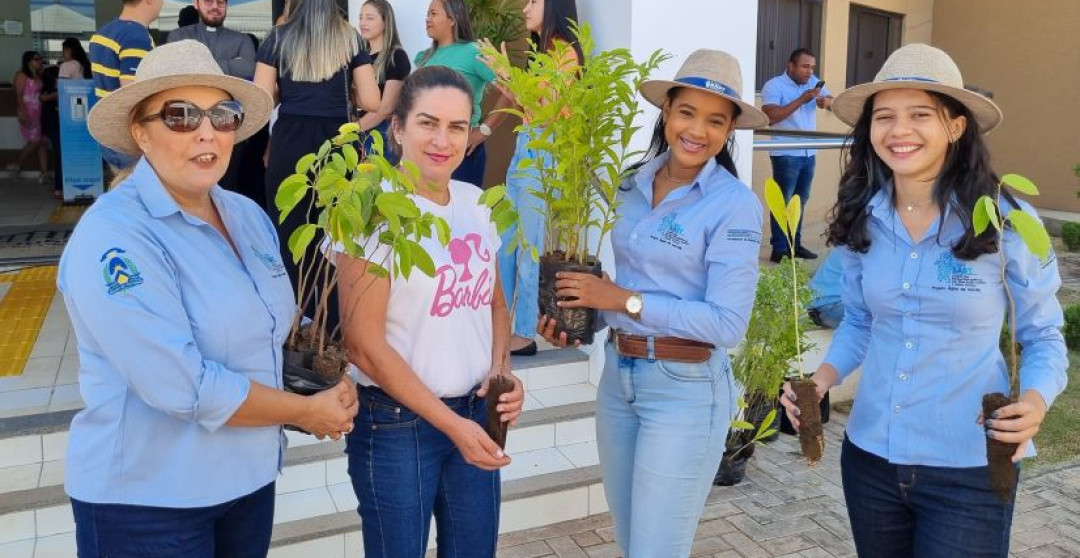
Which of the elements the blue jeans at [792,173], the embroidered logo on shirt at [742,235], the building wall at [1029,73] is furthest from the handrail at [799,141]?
the building wall at [1029,73]

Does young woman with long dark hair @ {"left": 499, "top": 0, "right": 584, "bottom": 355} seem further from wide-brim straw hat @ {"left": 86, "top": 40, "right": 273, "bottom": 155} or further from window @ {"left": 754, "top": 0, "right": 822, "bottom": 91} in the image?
window @ {"left": 754, "top": 0, "right": 822, "bottom": 91}

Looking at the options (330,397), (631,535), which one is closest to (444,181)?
(330,397)

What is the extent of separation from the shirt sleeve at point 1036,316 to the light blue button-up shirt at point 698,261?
67 cm

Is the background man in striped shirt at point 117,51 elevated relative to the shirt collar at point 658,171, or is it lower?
elevated

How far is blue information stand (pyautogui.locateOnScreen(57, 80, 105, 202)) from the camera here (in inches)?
403

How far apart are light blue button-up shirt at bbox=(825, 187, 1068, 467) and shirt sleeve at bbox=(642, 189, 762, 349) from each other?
360 mm

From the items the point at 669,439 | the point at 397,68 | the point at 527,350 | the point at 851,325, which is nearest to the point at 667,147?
the point at 851,325

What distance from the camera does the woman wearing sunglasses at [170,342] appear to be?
6.07 ft

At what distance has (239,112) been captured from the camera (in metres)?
2.11

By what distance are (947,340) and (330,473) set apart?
2.69m

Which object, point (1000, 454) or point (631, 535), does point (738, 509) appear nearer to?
point (631, 535)

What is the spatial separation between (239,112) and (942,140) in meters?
1.73

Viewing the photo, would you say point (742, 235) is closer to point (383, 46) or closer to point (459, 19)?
point (459, 19)

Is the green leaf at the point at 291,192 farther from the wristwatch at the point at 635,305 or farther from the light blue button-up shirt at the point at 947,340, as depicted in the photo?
the light blue button-up shirt at the point at 947,340
